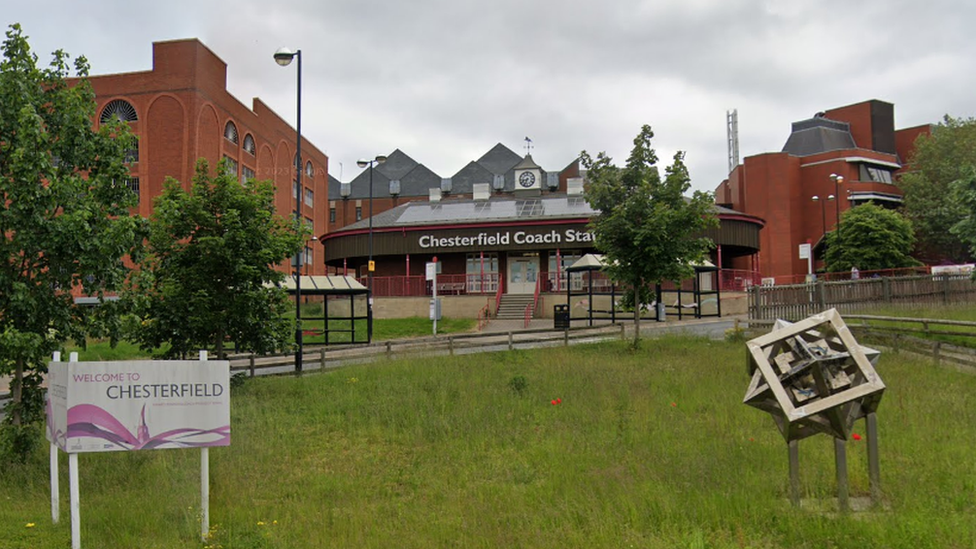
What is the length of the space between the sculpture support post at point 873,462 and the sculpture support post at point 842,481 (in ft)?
0.87

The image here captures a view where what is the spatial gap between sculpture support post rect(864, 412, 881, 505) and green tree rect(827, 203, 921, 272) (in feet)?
146

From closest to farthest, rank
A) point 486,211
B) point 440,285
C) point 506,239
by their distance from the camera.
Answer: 1. point 440,285
2. point 506,239
3. point 486,211

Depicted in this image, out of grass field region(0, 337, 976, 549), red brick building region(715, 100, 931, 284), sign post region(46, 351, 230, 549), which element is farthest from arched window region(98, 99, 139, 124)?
red brick building region(715, 100, 931, 284)

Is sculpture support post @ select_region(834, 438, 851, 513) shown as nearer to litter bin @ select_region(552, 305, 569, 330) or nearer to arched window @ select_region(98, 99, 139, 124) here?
litter bin @ select_region(552, 305, 569, 330)

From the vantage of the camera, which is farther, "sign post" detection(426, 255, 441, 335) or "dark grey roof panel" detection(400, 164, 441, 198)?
"dark grey roof panel" detection(400, 164, 441, 198)

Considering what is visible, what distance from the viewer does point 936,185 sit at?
186ft

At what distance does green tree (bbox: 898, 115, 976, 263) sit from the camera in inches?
2185

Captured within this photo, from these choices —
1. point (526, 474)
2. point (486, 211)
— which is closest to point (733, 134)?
point (486, 211)

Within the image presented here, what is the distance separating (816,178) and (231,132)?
1979 inches

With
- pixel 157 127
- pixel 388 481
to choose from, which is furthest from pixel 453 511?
pixel 157 127

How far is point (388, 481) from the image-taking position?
923cm

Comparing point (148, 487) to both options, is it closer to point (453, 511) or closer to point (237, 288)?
point (453, 511)

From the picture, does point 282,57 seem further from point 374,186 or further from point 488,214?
point 374,186

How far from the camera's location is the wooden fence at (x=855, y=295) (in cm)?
2244
